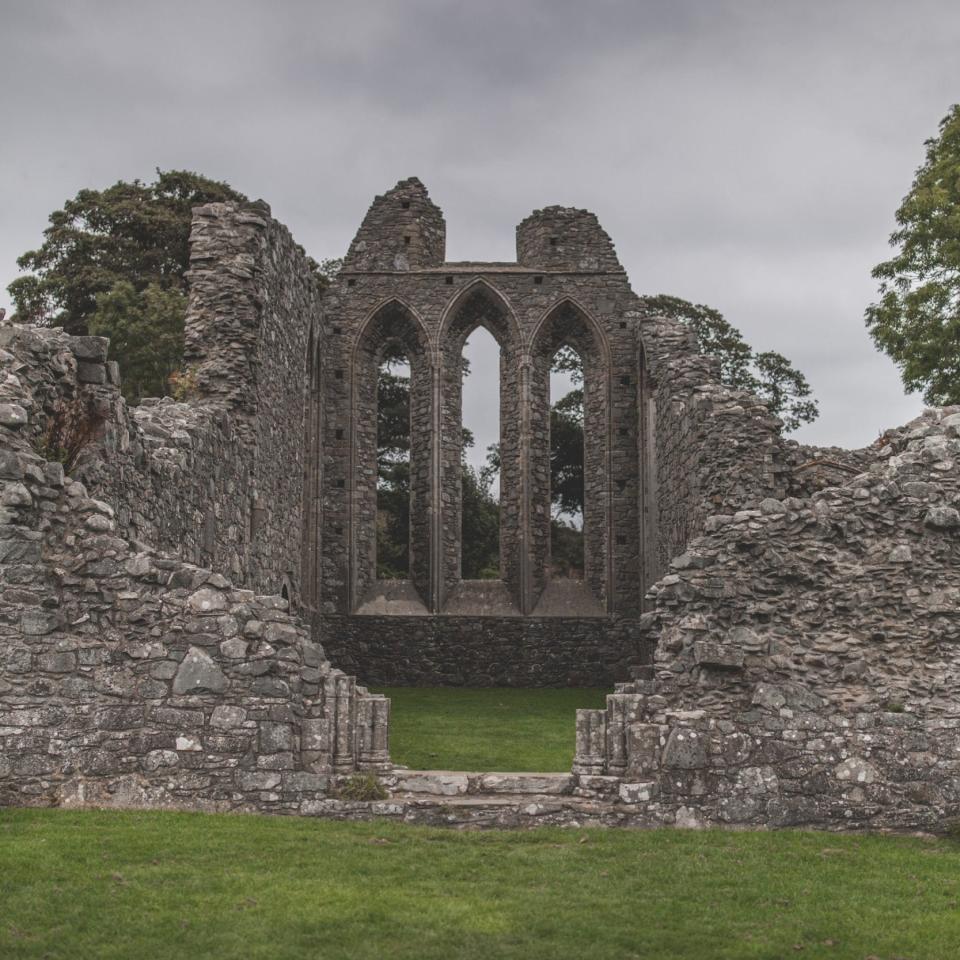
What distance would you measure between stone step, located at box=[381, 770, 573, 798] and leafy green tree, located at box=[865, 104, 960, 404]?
1404 cm

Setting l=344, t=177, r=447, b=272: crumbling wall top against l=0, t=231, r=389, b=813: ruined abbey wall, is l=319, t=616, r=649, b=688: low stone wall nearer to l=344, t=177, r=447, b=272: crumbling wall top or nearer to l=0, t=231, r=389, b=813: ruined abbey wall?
l=344, t=177, r=447, b=272: crumbling wall top

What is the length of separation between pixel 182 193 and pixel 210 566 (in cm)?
1786

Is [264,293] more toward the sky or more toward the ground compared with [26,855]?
more toward the sky

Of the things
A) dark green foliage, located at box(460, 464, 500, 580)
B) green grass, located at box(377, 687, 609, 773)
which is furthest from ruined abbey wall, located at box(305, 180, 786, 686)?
dark green foliage, located at box(460, 464, 500, 580)

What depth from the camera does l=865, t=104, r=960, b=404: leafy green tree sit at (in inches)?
847

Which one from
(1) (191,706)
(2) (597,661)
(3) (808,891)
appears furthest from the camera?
(2) (597,661)

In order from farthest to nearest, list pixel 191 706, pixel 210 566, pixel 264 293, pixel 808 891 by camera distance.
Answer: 1. pixel 264 293
2. pixel 210 566
3. pixel 191 706
4. pixel 808 891

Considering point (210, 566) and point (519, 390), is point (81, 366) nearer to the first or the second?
point (210, 566)

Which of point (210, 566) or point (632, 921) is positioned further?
point (210, 566)

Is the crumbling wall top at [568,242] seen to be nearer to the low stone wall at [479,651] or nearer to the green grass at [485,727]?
the low stone wall at [479,651]

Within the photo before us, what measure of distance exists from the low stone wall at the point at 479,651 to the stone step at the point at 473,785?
14.7m

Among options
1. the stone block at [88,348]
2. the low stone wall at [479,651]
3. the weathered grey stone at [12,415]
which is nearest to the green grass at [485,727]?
the low stone wall at [479,651]

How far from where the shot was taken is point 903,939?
21.6 feet

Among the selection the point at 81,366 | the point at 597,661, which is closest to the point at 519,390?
the point at 597,661
